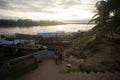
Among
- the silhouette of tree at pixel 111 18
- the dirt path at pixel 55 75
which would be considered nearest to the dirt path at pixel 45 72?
the dirt path at pixel 55 75

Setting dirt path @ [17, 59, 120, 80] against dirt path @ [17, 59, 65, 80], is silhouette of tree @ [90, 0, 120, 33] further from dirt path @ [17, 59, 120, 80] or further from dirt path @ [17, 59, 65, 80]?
dirt path @ [17, 59, 65, 80]

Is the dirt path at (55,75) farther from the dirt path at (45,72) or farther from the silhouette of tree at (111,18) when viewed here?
the silhouette of tree at (111,18)

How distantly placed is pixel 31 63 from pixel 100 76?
18.5ft

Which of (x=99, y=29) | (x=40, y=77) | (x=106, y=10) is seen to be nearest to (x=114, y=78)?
(x=99, y=29)

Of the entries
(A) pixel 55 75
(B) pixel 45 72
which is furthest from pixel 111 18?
(B) pixel 45 72

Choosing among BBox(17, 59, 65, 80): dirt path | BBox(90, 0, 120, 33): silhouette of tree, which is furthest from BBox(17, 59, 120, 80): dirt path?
BBox(90, 0, 120, 33): silhouette of tree

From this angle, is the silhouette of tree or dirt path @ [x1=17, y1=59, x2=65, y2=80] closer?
the silhouette of tree

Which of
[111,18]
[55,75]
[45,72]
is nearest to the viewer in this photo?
[111,18]

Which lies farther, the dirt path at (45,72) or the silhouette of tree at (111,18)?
the dirt path at (45,72)

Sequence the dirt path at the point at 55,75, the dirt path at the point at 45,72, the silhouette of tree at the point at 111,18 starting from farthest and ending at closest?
the dirt path at the point at 45,72 → the dirt path at the point at 55,75 → the silhouette of tree at the point at 111,18

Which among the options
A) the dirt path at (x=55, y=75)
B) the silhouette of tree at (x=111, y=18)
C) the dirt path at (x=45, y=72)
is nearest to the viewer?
the silhouette of tree at (x=111, y=18)

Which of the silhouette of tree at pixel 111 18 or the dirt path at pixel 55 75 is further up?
the silhouette of tree at pixel 111 18

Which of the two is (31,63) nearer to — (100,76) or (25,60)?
(25,60)

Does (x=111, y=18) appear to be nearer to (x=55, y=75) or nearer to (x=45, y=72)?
(x=55, y=75)
